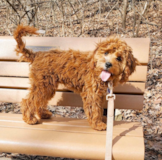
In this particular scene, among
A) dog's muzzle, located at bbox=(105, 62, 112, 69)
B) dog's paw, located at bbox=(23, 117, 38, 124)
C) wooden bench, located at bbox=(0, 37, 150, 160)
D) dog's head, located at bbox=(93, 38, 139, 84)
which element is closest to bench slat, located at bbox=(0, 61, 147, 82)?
wooden bench, located at bbox=(0, 37, 150, 160)

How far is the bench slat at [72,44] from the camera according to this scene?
2.47 metres

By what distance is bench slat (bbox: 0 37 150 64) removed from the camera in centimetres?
247

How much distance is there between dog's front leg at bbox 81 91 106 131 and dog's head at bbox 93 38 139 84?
0.26 metres

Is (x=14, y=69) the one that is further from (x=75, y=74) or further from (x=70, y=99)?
(x=75, y=74)

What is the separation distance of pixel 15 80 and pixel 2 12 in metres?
6.19

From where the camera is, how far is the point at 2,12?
794cm

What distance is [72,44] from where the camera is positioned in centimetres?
262

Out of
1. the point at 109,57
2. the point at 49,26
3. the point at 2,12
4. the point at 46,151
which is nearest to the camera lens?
the point at 46,151

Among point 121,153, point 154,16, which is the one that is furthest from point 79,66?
point 154,16

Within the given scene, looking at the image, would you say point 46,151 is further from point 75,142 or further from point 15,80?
point 15,80

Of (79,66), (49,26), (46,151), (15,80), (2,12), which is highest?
(2,12)

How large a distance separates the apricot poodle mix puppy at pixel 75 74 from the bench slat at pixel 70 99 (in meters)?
0.42

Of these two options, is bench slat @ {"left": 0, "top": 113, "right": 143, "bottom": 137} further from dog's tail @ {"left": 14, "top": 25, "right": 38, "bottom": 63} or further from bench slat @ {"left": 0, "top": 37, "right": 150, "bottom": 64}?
bench slat @ {"left": 0, "top": 37, "right": 150, "bottom": 64}

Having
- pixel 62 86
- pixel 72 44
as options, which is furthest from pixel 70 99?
pixel 72 44
